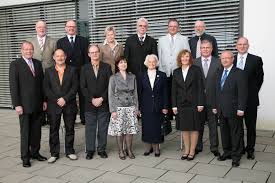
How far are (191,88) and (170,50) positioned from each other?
1.13 metres

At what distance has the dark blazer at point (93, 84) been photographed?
5.38 m

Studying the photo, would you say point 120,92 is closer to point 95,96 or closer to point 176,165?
point 95,96

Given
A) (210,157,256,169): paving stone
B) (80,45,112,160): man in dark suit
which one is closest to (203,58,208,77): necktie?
(210,157,256,169): paving stone

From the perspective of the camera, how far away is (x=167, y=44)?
20.0 ft

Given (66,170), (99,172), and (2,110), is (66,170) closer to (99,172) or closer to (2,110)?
(99,172)

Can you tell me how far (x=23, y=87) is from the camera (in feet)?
16.8

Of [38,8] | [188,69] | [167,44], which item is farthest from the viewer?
[38,8]

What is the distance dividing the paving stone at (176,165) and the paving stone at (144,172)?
172 mm

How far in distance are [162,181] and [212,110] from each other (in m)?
1.38

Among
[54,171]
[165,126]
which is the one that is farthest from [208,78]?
[54,171]

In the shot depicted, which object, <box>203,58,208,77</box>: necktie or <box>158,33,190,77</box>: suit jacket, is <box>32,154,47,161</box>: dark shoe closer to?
<box>158,33,190,77</box>: suit jacket

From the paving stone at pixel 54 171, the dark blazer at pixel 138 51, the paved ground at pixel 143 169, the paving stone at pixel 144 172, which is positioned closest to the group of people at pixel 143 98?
the paved ground at pixel 143 169

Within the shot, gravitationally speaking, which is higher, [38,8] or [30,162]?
[38,8]

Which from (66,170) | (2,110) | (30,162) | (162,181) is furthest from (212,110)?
(2,110)
